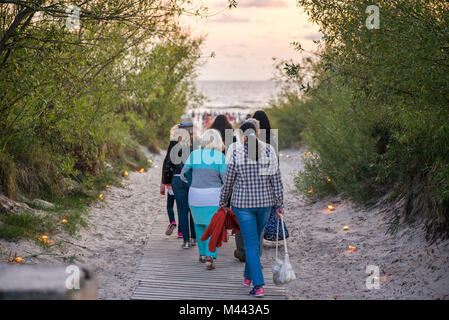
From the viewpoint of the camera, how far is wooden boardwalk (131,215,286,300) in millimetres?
5531

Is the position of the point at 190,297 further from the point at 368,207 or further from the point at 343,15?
the point at 368,207

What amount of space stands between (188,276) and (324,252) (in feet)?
7.44

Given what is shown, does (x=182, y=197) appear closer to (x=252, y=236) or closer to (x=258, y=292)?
(x=252, y=236)

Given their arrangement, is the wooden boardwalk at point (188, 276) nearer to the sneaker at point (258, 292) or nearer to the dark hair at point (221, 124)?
the sneaker at point (258, 292)

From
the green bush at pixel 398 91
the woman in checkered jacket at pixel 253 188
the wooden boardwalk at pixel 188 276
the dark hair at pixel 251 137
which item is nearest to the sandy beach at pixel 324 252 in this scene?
the wooden boardwalk at pixel 188 276

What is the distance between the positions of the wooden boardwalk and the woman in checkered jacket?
1.18 ft

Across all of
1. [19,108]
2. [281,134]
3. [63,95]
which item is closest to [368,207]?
[63,95]

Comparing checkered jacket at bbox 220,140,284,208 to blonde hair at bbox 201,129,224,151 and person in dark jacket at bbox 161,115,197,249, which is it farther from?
person in dark jacket at bbox 161,115,197,249

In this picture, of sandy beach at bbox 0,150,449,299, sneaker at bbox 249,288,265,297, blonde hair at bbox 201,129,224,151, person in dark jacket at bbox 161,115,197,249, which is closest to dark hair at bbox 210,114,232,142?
person in dark jacket at bbox 161,115,197,249

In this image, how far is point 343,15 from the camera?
6.49 meters

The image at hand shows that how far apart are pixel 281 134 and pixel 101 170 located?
1174 cm

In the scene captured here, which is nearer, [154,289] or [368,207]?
[154,289]

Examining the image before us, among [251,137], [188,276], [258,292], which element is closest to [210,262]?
[188,276]
